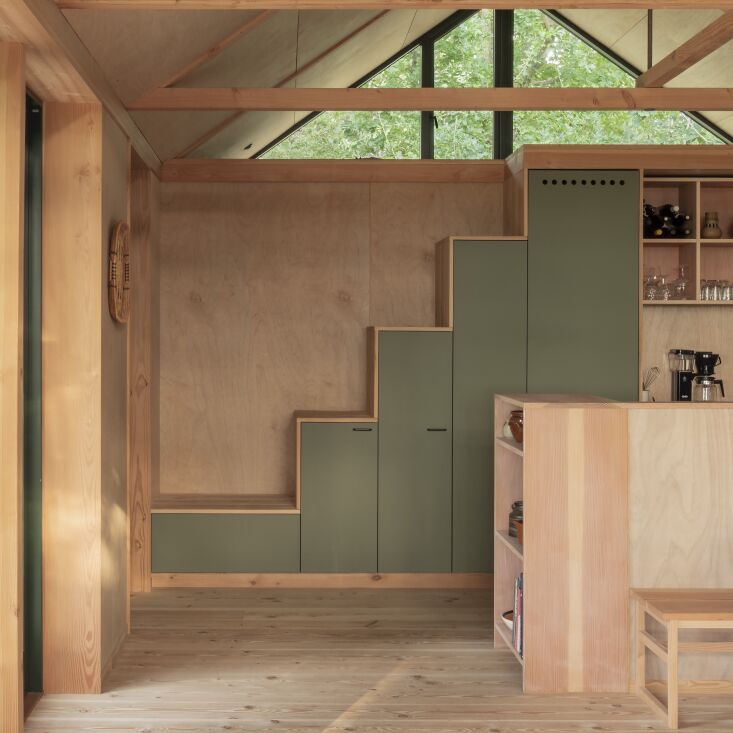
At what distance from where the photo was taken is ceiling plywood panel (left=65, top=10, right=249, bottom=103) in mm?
3451

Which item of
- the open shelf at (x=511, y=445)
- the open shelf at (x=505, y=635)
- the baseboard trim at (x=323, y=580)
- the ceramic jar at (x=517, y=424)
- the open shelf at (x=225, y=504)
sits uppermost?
the ceramic jar at (x=517, y=424)

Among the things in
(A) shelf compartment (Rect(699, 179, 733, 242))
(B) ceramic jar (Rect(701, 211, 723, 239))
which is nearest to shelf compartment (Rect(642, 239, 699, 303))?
Result: (B) ceramic jar (Rect(701, 211, 723, 239))

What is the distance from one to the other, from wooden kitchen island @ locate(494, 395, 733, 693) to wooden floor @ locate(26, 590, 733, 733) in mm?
164

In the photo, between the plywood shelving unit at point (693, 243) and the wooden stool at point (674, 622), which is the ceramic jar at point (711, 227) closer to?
the plywood shelving unit at point (693, 243)

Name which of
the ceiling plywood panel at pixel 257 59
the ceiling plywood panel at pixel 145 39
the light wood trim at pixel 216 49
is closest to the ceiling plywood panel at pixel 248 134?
the ceiling plywood panel at pixel 257 59

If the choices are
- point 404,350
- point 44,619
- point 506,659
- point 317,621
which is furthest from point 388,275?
point 44,619

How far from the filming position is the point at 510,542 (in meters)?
3.87

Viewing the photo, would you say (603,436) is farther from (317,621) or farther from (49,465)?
(49,465)

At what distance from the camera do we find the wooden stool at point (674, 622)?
3.19 meters

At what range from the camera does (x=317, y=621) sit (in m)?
4.55

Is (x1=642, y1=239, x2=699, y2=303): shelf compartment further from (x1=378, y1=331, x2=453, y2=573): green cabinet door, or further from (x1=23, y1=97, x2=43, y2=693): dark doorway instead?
(x1=23, y1=97, x2=43, y2=693): dark doorway

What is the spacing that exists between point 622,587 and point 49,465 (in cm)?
223

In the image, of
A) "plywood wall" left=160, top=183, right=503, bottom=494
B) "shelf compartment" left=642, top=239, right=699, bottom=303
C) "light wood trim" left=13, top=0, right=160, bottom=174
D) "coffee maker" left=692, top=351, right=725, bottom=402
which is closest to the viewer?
"light wood trim" left=13, top=0, right=160, bottom=174

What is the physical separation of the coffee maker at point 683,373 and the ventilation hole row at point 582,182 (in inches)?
39.6
